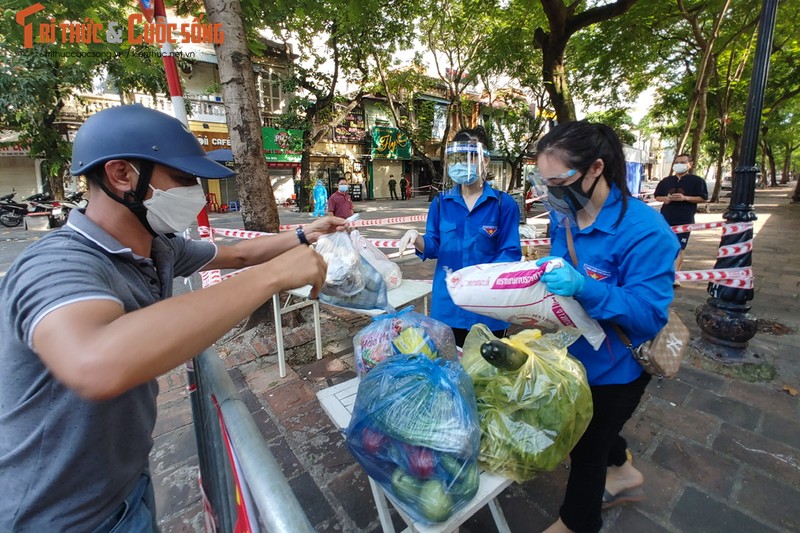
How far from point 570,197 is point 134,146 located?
1458 mm

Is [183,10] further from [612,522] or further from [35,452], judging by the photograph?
[612,522]

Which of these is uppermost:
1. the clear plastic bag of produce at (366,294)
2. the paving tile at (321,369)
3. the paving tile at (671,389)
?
the clear plastic bag of produce at (366,294)

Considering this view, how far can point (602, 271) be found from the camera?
148cm

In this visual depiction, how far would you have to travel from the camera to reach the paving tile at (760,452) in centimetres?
213

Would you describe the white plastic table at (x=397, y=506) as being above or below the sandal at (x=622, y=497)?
above

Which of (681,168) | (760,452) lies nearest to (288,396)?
(760,452)

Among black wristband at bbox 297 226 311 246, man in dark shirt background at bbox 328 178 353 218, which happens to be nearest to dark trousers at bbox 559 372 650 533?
black wristband at bbox 297 226 311 246

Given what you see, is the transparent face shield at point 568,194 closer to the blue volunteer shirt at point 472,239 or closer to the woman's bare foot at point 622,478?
the blue volunteer shirt at point 472,239

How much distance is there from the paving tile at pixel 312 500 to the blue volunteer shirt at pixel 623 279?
1.47 meters

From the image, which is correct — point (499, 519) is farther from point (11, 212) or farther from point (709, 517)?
point (11, 212)

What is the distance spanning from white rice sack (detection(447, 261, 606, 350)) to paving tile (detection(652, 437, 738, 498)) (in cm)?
140

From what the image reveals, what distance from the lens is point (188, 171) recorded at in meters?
1.00

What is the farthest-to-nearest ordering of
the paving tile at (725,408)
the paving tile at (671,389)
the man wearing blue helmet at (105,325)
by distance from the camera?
the paving tile at (671,389)
the paving tile at (725,408)
the man wearing blue helmet at (105,325)

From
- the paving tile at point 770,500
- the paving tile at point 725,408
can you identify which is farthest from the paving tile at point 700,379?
the paving tile at point 770,500
